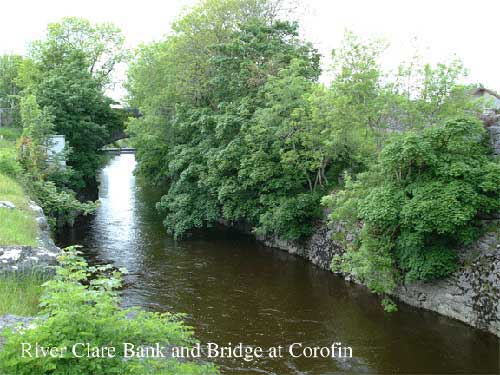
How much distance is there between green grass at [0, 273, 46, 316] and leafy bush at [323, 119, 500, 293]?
9.19 m

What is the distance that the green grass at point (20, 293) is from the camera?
7234 millimetres

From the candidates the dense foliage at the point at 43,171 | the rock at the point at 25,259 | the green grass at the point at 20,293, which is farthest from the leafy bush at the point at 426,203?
the dense foliage at the point at 43,171

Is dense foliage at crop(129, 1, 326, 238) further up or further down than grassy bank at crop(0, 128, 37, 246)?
further up

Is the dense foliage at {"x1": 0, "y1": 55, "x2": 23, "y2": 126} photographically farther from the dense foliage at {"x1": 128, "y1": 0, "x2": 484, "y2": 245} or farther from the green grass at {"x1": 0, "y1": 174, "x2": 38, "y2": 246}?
the green grass at {"x1": 0, "y1": 174, "x2": 38, "y2": 246}

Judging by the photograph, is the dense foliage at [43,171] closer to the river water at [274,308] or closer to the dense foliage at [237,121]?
the river water at [274,308]

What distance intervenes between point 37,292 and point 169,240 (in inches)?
599

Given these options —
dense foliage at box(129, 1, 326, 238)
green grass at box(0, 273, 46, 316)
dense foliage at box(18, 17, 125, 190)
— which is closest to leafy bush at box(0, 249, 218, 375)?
green grass at box(0, 273, 46, 316)

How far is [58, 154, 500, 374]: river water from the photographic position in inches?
453

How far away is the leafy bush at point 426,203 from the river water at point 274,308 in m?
1.49

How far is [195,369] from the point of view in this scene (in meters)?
5.86

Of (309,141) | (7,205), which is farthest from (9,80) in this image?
(7,205)

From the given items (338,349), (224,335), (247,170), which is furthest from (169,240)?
(338,349)

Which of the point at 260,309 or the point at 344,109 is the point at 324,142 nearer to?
the point at 344,109

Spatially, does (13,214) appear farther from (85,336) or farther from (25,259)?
(85,336)
